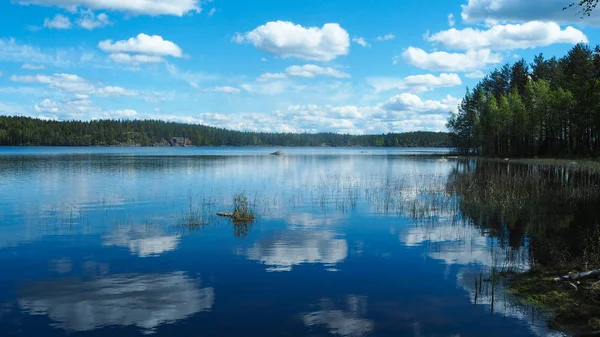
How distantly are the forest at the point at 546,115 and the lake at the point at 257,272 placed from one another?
50.8 m

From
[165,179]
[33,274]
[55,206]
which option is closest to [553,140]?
[165,179]

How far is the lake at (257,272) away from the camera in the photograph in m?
11.0

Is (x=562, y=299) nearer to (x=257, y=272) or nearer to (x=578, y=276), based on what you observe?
(x=578, y=276)

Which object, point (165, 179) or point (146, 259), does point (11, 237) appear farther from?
point (165, 179)

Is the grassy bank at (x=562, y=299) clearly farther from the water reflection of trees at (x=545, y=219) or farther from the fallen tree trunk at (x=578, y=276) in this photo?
the water reflection of trees at (x=545, y=219)

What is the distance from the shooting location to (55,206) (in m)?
30.6

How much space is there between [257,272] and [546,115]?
8435cm

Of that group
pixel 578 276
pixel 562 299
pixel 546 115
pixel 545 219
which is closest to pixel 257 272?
pixel 562 299

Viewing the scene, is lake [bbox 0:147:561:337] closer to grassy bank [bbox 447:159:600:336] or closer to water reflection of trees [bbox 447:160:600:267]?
grassy bank [bbox 447:159:600:336]

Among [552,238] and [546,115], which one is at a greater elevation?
[546,115]

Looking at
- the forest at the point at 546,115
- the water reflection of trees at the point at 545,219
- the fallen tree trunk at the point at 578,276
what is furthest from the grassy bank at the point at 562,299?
the forest at the point at 546,115

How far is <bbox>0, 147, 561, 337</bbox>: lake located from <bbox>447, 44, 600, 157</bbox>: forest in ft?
167

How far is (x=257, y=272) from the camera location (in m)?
15.5

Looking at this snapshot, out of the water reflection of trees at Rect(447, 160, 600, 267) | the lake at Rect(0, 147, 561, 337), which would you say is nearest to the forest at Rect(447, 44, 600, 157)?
the water reflection of trees at Rect(447, 160, 600, 267)
